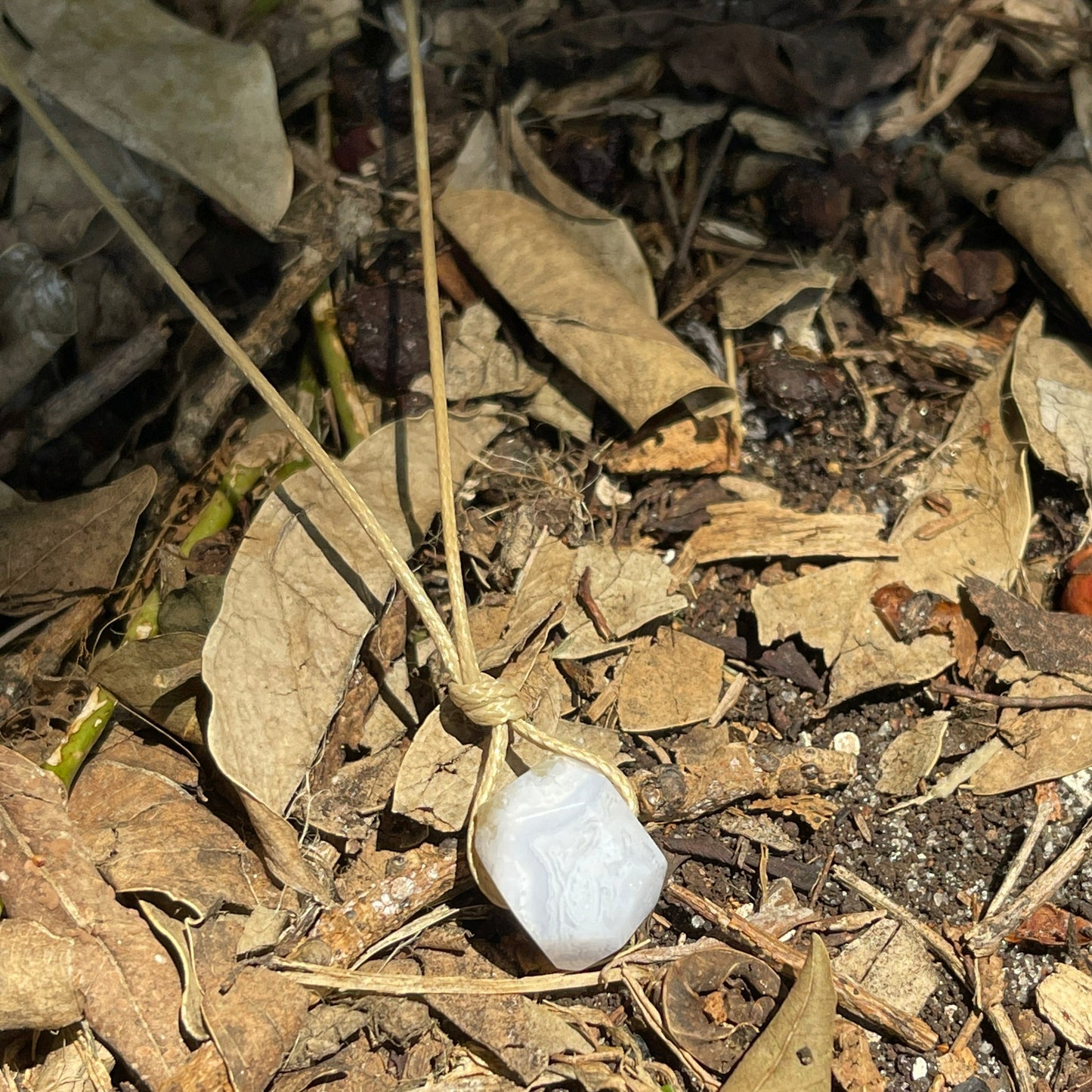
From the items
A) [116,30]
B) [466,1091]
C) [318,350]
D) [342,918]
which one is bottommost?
[466,1091]

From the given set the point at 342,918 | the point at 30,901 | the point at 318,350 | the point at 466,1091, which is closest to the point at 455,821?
the point at 342,918

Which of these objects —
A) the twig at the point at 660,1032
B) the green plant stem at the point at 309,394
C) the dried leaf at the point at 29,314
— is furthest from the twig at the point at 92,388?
the twig at the point at 660,1032

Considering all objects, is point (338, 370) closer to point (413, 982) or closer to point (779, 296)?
point (779, 296)

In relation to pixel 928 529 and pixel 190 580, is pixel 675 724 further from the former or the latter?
pixel 190 580

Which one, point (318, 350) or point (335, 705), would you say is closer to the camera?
point (335, 705)

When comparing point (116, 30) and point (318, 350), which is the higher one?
point (116, 30)

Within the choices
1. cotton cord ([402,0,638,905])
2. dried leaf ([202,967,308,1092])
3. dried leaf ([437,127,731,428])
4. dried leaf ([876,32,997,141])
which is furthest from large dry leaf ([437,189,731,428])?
dried leaf ([202,967,308,1092])

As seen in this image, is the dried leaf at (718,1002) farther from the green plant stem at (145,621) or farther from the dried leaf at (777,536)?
the green plant stem at (145,621)

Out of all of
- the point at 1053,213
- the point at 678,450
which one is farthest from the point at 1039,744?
the point at 1053,213
